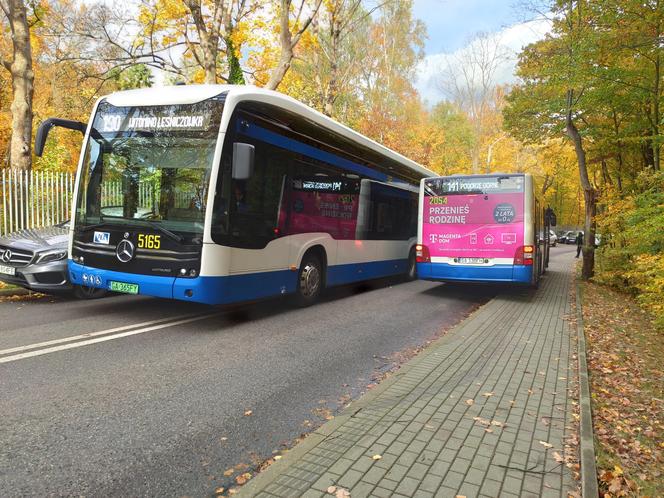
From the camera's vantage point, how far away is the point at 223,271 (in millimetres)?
6578

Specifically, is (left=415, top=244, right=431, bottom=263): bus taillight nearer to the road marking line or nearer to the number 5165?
the road marking line

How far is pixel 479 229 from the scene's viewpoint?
11.0 metres

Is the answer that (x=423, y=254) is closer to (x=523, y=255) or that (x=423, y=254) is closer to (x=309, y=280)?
(x=523, y=255)

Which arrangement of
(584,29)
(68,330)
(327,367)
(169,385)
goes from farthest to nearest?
(584,29) < (68,330) < (327,367) < (169,385)

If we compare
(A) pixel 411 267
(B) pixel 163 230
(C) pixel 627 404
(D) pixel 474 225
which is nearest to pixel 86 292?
(B) pixel 163 230

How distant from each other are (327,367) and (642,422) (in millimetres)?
2993

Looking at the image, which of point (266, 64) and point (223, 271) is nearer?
point (223, 271)

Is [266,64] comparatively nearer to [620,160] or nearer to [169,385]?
[620,160]

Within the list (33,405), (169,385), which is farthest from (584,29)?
Result: (33,405)

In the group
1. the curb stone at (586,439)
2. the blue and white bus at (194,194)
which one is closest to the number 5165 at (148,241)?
the blue and white bus at (194,194)

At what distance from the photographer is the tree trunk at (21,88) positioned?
11859 millimetres

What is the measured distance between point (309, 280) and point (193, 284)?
2914 millimetres

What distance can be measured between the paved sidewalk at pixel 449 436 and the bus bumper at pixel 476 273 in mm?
4614

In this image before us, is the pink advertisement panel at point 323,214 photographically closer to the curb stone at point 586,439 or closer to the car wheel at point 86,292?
the car wheel at point 86,292
